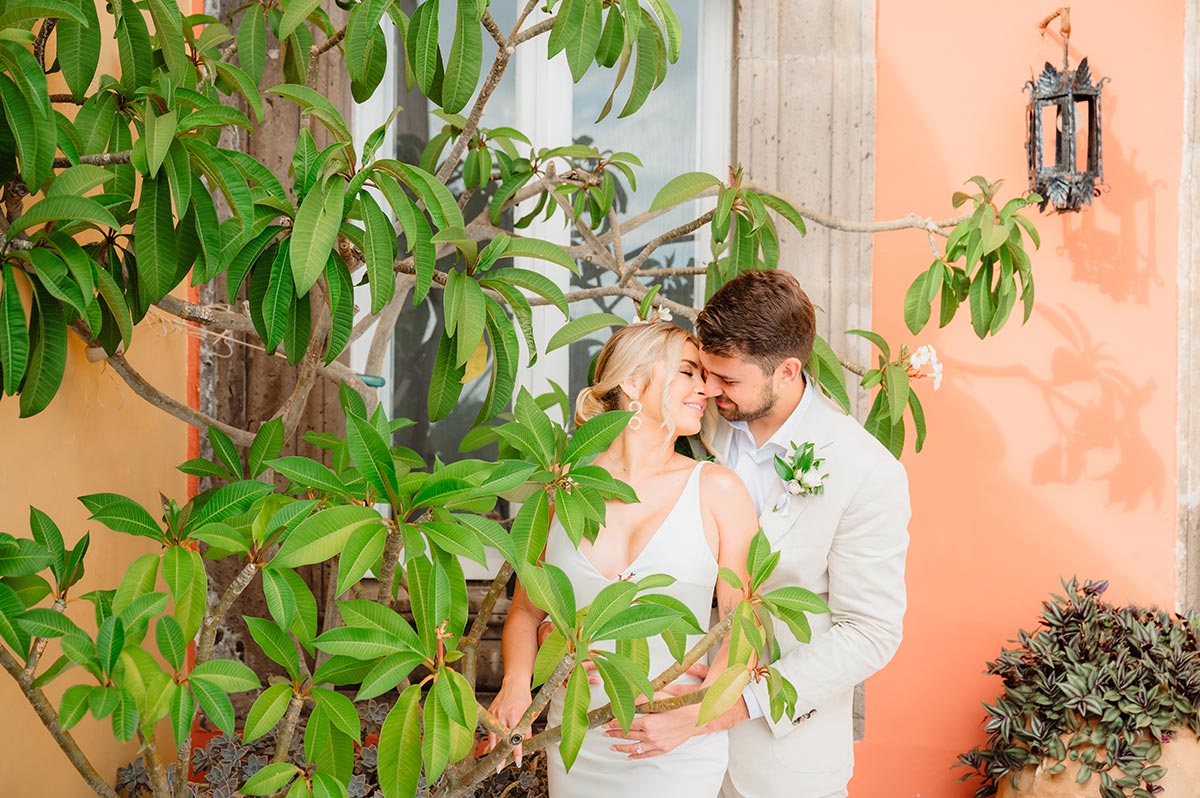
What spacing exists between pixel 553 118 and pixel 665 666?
181 centimetres

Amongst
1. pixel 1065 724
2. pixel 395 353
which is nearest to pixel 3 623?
pixel 395 353

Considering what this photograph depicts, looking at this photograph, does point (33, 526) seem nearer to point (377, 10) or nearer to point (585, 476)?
point (585, 476)

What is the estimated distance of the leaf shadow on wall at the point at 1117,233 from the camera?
2801 millimetres

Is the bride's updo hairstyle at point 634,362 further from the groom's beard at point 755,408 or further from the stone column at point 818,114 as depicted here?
the stone column at point 818,114

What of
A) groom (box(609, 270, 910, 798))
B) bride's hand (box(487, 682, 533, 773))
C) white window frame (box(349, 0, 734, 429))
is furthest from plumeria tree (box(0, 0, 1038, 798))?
white window frame (box(349, 0, 734, 429))

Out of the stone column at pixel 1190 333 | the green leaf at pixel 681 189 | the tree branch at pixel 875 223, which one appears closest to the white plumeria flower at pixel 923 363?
the tree branch at pixel 875 223

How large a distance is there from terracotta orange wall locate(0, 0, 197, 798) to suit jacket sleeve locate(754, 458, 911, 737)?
1.42m

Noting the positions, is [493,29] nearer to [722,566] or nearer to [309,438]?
[309,438]

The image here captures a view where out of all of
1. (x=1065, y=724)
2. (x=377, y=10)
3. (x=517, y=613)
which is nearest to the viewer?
(x=377, y=10)

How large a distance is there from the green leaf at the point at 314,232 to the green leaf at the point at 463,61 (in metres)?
0.32

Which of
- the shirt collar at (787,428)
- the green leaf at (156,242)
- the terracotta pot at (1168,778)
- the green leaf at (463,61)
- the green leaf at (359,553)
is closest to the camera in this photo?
the green leaf at (359,553)

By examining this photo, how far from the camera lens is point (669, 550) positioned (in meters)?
1.71

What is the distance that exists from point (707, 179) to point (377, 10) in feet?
2.74

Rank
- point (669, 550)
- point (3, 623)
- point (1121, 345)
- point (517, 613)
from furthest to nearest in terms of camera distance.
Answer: point (1121, 345)
point (517, 613)
point (669, 550)
point (3, 623)
